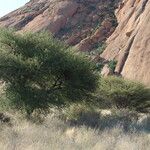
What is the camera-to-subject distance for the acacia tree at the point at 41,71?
851 inches

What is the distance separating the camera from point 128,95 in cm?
2969

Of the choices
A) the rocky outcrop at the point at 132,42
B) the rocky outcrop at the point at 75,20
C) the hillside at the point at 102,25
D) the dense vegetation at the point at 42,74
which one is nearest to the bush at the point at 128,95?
the dense vegetation at the point at 42,74

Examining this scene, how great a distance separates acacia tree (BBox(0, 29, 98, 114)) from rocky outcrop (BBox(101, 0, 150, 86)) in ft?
58.4

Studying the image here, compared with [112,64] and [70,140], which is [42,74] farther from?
[112,64]

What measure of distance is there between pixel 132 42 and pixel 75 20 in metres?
19.3

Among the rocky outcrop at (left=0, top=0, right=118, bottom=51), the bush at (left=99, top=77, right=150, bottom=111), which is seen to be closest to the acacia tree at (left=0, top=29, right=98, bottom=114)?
the bush at (left=99, top=77, right=150, bottom=111)

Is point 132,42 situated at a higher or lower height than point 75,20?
lower

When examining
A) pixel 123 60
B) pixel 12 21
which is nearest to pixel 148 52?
pixel 123 60

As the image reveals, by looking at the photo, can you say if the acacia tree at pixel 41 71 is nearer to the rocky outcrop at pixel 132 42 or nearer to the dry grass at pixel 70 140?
the dry grass at pixel 70 140

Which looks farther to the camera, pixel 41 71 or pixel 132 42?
pixel 132 42

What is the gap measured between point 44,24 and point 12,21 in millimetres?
9994

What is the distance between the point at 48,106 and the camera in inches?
864

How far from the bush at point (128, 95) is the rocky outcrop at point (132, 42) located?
34.8 ft

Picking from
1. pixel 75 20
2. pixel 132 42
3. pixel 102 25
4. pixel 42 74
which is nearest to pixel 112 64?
pixel 132 42
